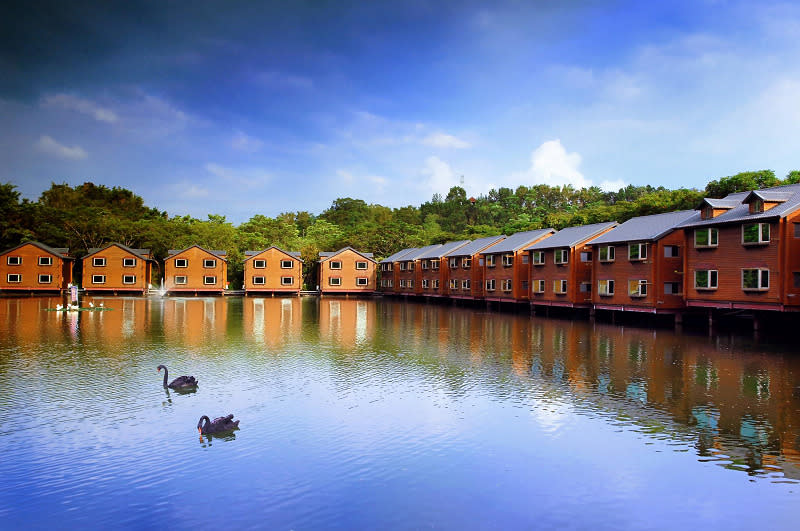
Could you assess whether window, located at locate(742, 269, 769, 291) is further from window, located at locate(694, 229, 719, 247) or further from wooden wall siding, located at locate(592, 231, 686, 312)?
wooden wall siding, located at locate(592, 231, 686, 312)

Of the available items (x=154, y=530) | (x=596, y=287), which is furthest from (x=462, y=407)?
(x=596, y=287)

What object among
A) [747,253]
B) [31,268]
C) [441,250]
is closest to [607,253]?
[747,253]

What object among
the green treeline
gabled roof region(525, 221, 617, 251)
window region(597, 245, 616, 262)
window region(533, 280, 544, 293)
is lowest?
window region(533, 280, 544, 293)

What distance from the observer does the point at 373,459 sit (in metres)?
11.2

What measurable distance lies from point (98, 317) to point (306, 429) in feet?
104

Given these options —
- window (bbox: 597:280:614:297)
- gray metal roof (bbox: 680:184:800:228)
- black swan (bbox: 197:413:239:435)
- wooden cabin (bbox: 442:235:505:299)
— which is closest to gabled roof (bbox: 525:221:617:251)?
window (bbox: 597:280:614:297)

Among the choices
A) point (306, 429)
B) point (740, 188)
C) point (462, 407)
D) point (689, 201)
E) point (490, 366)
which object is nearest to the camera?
point (306, 429)

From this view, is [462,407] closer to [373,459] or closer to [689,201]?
[373,459]

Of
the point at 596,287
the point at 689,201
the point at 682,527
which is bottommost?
the point at 682,527

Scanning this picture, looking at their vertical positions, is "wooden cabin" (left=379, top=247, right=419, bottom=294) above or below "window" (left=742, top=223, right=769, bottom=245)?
below

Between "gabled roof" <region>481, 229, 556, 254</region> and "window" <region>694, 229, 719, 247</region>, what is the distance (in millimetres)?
17815

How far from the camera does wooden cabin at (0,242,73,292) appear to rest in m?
67.4

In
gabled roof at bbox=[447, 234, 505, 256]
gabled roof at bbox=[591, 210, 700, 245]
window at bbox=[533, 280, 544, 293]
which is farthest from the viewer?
gabled roof at bbox=[447, 234, 505, 256]

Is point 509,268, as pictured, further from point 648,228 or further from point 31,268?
point 31,268
